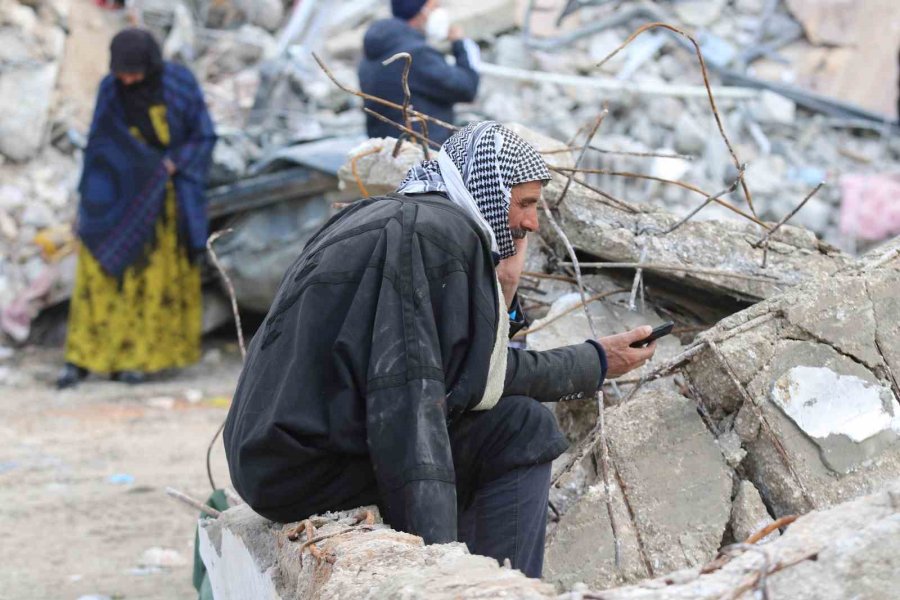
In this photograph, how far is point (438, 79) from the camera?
6113 mm

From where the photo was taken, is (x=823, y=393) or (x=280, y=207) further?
(x=280, y=207)

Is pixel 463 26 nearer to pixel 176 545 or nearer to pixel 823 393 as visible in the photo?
pixel 176 545

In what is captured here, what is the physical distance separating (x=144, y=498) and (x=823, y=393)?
3.05 metres

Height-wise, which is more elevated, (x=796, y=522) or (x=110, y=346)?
(x=796, y=522)

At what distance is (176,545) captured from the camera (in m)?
4.70

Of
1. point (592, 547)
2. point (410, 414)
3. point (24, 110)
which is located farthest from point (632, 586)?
point (24, 110)

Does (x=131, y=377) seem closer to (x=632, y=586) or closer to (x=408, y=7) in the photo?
(x=408, y=7)

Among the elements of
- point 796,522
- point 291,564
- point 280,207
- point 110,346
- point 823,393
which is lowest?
point 110,346

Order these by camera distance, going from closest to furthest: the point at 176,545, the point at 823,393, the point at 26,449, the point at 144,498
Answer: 1. the point at 823,393
2. the point at 176,545
3. the point at 144,498
4. the point at 26,449

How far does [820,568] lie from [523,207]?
52.9 inches

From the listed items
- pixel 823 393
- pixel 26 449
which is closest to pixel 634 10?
pixel 26 449

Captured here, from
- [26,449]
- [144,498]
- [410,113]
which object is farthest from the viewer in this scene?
[26,449]

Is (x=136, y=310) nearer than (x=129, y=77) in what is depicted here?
No

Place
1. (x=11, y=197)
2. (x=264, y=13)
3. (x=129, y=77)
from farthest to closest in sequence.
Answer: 1. (x=264, y=13)
2. (x=11, y=197)
3. (x=129, y=77)
